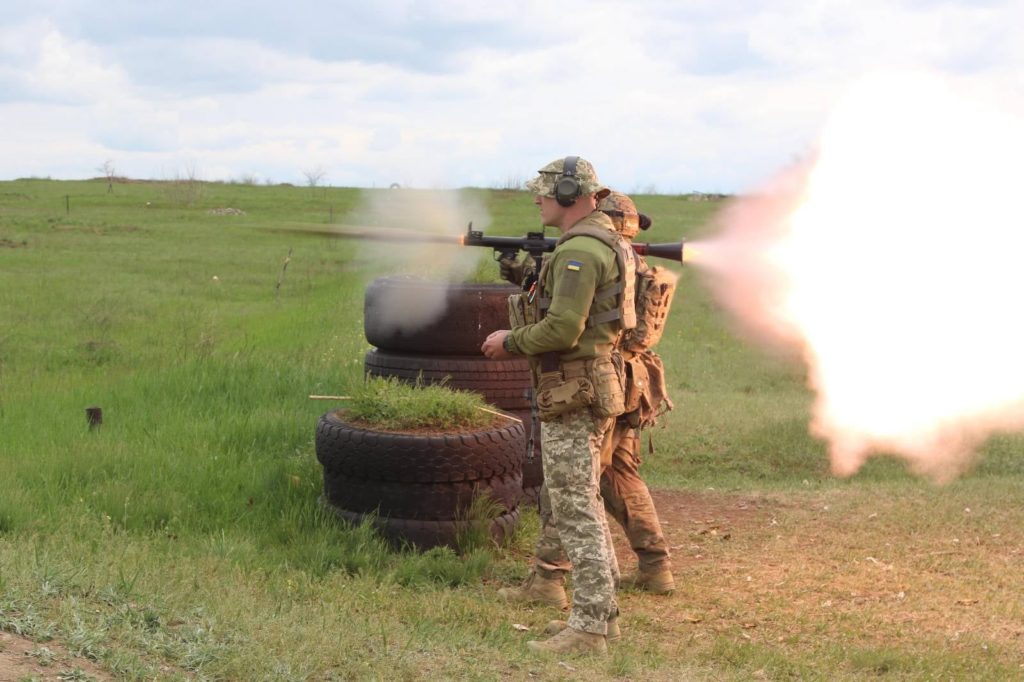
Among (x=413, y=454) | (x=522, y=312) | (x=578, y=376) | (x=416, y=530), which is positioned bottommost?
(x=416, y=530)

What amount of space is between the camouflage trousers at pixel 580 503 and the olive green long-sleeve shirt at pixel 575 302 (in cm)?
36

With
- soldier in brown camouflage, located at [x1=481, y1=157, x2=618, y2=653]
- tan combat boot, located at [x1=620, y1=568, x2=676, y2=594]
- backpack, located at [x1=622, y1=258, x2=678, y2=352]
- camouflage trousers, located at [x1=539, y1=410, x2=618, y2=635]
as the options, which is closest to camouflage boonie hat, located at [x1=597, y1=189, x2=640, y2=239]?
backpack, located at [x1=622, y1=258, x2=678, y2=352]

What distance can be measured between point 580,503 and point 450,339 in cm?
274

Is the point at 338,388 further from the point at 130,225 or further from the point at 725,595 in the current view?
the point at 130,225

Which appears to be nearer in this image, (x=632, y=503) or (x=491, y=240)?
(x=632, y=503)

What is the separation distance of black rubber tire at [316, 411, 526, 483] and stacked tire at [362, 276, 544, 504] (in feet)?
3.31

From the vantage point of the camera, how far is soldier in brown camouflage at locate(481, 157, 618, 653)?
5.54 m

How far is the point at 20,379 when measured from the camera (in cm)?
1202

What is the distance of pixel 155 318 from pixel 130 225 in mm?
22611

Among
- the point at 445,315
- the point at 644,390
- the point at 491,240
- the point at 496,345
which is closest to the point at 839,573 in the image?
the point at 644,390

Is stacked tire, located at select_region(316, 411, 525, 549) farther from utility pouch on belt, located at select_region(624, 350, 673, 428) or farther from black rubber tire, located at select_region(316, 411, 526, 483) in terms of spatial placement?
utility pouch on belt, located at select_region(624, 350, 673, 428)

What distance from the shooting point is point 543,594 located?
6.40 m

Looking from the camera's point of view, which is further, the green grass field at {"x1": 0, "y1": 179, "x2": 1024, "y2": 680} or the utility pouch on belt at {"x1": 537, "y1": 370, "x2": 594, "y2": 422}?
the utility pouch on belt at {"x1": 537, "y1": 370, "x2": 594, "y2": 422}

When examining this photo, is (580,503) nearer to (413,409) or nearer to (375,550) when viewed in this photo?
(375,550)
